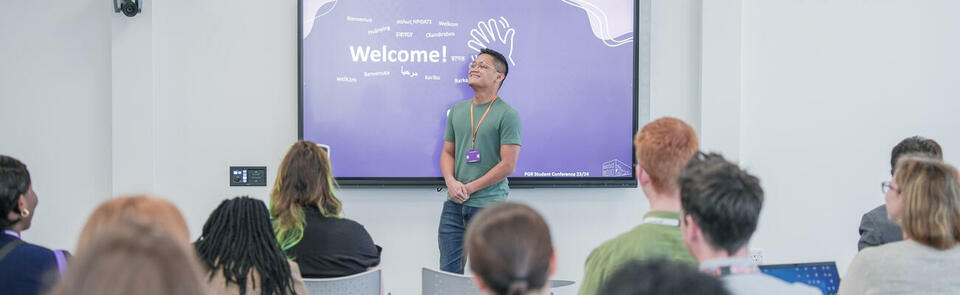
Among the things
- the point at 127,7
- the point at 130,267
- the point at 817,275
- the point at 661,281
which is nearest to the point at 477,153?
the point at 817,275

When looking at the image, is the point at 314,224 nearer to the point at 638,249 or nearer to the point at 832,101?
the point at 638,249

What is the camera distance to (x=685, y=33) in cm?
436

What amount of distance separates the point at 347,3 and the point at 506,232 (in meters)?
3.04

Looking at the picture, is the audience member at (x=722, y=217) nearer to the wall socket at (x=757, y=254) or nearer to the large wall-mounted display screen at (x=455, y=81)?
the large wall-mounted display screen at (x=455, y=81)

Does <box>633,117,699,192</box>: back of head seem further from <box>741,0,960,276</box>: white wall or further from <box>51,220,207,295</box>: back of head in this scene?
<box>741,0,960,276</box>: white wall

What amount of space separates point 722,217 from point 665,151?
18.2 inches

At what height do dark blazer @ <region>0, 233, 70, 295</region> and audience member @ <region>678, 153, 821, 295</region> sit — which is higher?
audience member @ <region>678, 153, 821, 295</region>

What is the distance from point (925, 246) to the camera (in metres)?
2.10

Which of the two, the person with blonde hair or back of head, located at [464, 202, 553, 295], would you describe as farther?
the person with blonde hair

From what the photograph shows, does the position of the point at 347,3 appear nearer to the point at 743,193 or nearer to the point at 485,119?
the point at 485,119

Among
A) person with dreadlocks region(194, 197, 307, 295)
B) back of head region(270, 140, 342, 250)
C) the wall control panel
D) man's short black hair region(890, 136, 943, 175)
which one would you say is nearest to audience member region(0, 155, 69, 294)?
person with dreadlocks region(194, 197, 307, 295)

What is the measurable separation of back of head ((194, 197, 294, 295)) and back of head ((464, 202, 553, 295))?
93 cm

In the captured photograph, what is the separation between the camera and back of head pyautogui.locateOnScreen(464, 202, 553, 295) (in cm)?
132

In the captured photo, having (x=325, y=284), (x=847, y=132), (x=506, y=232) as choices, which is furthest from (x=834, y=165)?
(x=506, y=232)
